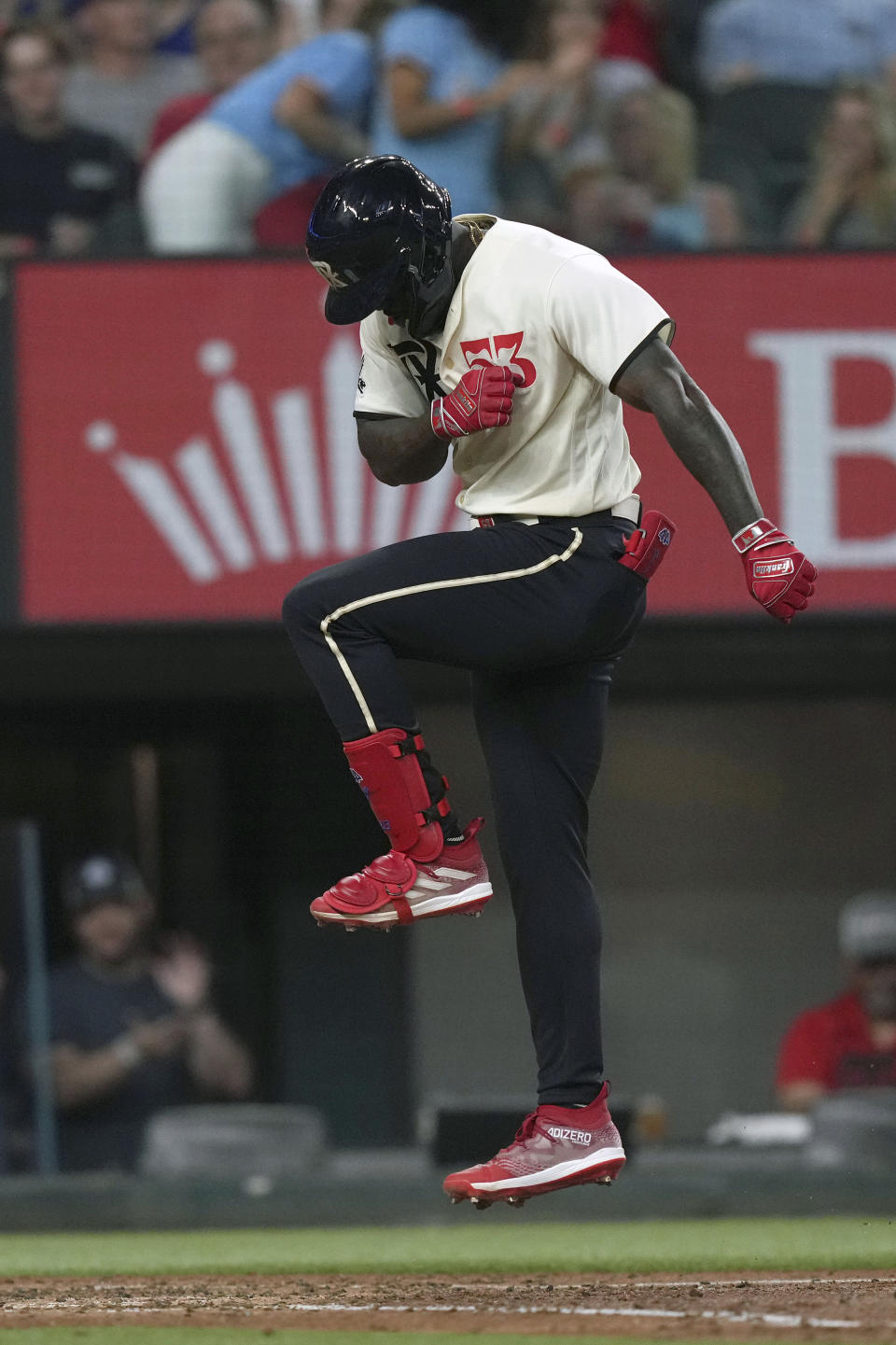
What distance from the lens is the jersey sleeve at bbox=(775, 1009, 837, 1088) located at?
8.27 metres

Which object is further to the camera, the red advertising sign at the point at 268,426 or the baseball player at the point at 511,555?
the red advertising sign at the point at 268,426

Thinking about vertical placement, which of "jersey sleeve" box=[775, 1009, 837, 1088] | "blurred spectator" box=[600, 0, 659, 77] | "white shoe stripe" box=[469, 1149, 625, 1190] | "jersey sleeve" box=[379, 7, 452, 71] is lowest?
"white shoe stripe" box=[469, 1149, 625, 1190]

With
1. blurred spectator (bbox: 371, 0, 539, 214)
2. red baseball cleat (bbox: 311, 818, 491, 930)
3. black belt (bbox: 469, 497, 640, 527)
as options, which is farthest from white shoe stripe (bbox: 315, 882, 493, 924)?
blurred spectator (bbox: 371, 0, 539, 214)

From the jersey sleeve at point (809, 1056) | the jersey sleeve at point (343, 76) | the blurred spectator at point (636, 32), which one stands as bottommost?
the jersey sleeve at point (809, 1056)

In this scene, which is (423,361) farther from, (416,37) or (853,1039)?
Answer: (853,1039)

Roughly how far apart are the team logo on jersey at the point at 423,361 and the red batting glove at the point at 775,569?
71 cm

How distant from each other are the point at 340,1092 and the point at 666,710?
2141 millimetres

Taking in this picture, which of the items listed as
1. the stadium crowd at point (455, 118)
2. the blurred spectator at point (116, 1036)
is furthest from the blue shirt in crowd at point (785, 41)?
the blurred spectator at point (116, 1036)

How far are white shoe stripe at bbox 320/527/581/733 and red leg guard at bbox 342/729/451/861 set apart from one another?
0.15 ft

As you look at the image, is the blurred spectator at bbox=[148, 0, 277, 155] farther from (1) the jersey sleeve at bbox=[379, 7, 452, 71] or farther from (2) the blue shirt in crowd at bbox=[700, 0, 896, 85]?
(2) the blue shirt in crowd at bbox=[700, 0, 896, 85]

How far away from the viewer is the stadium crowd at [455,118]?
796 centimetres

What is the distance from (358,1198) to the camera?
739 cm

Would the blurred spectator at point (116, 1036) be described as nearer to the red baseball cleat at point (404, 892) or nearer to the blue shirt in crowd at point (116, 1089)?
the blue shirt in crowd at point (116, 1089)

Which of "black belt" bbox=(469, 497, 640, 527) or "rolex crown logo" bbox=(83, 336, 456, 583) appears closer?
"black belt" bbox=(469, 497, 640, 527)
